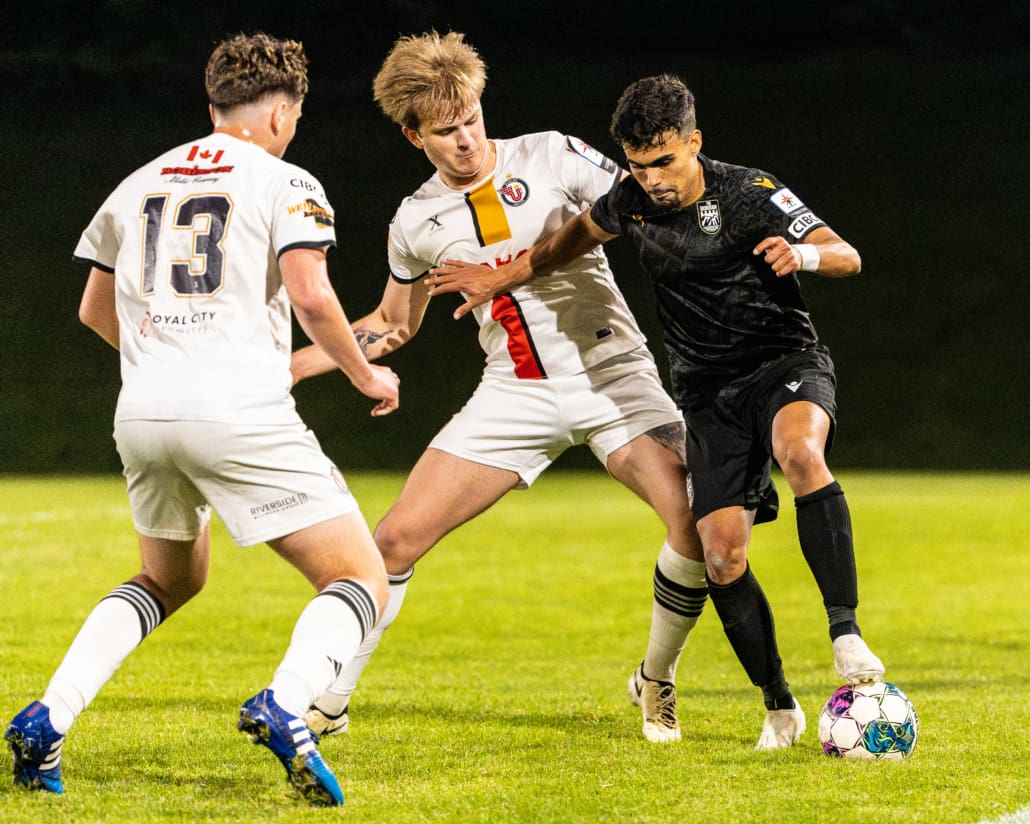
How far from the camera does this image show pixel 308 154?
20094 millimetres

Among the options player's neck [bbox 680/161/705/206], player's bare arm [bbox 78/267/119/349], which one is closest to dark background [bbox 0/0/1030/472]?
player's neck [bbox 680/161/705/206]

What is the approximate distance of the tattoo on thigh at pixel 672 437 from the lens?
4758 mm

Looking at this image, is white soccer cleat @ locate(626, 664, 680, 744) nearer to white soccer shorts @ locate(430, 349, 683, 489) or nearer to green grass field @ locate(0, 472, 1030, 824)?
green grass field @ locate(0, 472, 1030, 824)

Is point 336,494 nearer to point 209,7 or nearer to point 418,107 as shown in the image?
point 418,107

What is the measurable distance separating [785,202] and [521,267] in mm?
995

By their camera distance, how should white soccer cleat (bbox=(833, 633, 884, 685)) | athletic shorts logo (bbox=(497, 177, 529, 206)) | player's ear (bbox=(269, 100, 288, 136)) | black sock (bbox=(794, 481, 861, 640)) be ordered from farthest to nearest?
athletic shorts logo (bbox=(497, 177, 529, 206))
black sock (bbox=(794, 481, 861, 640))
white soccer cleat (bbox=(833, 633, 884, 685))
player's ear (bbox=(269, 100, 288, 136))

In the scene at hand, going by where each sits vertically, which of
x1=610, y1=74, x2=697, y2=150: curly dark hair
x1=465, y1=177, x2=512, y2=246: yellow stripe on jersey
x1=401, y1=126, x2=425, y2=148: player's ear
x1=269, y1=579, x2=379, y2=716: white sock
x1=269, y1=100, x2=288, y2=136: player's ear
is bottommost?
x1=269, y1=579, x2=379, y2=716: white sock

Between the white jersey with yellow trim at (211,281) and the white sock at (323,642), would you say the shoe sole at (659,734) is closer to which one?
the white sock at (323,642)

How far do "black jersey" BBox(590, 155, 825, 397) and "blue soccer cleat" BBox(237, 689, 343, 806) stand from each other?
196 cm

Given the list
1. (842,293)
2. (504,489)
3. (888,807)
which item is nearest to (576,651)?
(504,489)

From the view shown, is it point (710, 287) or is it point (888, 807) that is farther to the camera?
point (710, 287)

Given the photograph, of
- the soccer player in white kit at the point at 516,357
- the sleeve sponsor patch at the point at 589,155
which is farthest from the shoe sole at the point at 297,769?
the sleeve sponsor patch at the point at 589,155

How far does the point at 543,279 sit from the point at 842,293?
58.9ft

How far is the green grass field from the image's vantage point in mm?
3490
